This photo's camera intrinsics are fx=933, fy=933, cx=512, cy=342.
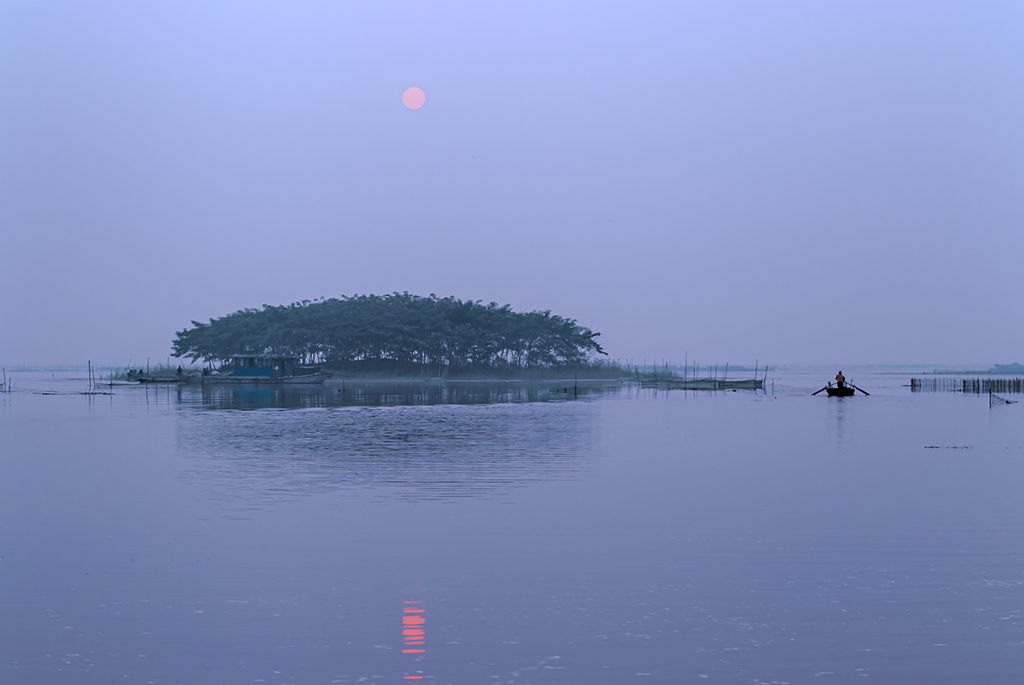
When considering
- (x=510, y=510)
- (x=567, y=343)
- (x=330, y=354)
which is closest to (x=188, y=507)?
(x=510, y=510)

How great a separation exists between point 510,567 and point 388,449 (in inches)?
614

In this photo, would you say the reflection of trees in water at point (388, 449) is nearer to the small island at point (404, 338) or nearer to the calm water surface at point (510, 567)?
the calm water surface at point (510, 567)

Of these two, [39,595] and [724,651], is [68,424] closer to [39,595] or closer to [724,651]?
[39,595]

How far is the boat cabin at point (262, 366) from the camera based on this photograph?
7948 centimetres

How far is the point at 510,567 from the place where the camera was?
11.0 meters

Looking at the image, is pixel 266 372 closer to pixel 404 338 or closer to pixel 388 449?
pixel 404 338

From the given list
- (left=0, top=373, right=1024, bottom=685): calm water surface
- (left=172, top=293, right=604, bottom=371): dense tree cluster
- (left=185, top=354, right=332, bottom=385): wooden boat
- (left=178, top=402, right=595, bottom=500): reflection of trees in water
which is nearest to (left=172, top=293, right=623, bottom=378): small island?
(left=172, top=293, right=604, bottom=371): dense tree cluster

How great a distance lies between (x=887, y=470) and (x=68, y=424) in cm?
3066

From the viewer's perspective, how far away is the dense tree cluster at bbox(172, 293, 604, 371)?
331ft

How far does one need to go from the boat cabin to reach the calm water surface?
54712 millimetres

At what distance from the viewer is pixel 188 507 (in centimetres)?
1569

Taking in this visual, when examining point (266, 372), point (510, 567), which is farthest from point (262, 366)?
point (510, 567)

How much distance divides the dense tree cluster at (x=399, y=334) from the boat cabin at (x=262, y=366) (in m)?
19.3

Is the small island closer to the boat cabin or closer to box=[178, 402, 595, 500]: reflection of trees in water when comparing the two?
the boat cabin
